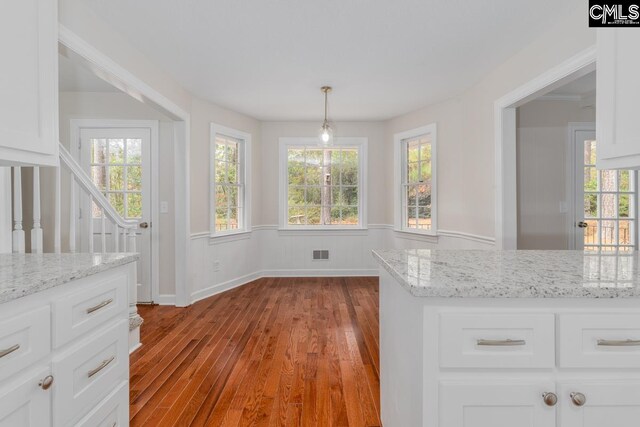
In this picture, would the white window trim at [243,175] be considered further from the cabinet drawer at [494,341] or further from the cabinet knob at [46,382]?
the cabinet drawer at [494,341]

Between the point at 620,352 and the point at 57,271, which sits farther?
the point at 57,271

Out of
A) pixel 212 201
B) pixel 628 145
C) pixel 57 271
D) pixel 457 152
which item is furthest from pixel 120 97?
pixel 628 145

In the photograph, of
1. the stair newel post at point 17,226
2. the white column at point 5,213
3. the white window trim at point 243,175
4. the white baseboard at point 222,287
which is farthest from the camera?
the white window trim at point 243,175

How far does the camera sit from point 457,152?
13.7ft

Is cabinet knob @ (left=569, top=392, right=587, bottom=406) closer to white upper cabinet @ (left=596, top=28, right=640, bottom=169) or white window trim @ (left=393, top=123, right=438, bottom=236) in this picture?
white upper cabinet @ (left=596, top=28, right=640, bottom=169)

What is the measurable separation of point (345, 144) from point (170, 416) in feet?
14.1

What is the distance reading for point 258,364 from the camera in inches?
96.4

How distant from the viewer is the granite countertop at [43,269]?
97cm

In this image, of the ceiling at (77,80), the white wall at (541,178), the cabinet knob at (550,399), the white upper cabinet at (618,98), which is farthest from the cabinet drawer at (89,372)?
the white wall at (541,178)

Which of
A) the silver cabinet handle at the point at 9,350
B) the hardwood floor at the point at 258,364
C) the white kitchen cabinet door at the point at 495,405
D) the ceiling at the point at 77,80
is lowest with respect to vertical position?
the hardwood floor at the point at 258,364

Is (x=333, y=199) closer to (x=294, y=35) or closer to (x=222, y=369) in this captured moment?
(x=294, y=35)

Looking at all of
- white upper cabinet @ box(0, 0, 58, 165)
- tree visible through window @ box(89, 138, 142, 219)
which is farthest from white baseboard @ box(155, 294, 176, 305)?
white upper cabinet @ box(0, 0, 58, 165)

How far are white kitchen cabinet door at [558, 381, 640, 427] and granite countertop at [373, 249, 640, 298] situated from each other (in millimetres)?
246

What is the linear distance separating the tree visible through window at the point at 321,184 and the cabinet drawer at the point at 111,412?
13.3ft
